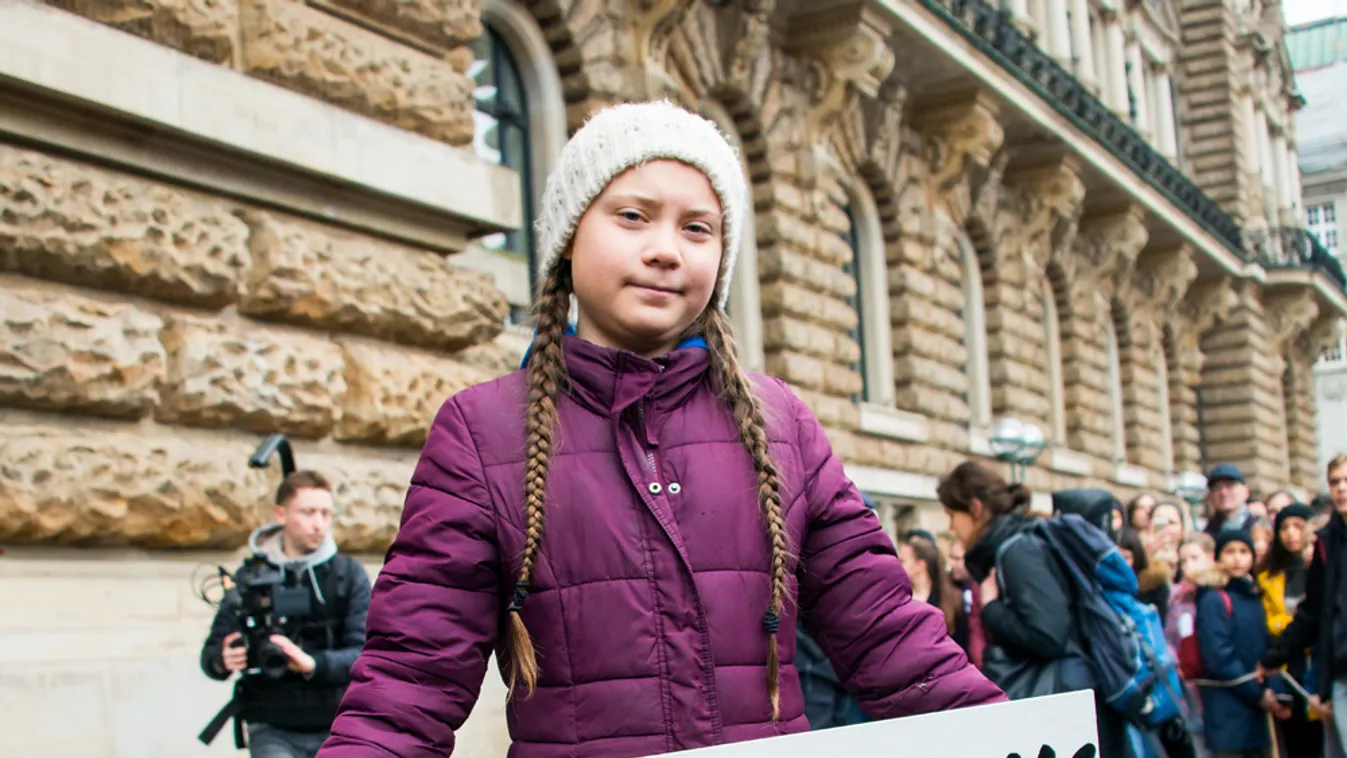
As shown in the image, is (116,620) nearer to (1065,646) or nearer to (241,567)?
(241,567)

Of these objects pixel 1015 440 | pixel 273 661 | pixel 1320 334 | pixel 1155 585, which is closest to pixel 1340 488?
pixel 1155 585

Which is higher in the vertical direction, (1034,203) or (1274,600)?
(1034,203)

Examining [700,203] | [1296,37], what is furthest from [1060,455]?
[1296,37]

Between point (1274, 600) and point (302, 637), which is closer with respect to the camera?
point (302, 637)

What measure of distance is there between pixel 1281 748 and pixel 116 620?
247 inches

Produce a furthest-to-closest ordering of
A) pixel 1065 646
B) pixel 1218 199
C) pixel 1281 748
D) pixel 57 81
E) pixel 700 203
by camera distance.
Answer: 1. pixel 1218 199
2. pixel 1281 748
3. pixel 1065 646
4. pixel 57 81
5. pixel 700 203

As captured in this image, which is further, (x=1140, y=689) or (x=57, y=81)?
(x=1140, y=689)

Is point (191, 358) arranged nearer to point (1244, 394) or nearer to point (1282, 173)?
point (1244, 394)

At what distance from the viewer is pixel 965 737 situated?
2006mm

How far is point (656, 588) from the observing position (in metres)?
2.16

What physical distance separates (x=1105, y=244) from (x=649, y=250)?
2066 centimetres

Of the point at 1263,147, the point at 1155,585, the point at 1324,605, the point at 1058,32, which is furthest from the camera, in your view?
the point at 1263,147

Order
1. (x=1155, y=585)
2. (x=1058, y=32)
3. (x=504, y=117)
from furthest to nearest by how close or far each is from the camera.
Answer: (x=1058, y=32) < (x=504, y=117) < (x=1155, y=585)

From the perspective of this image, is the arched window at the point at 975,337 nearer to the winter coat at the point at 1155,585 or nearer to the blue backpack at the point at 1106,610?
the winter coat at the point at 1155,585
